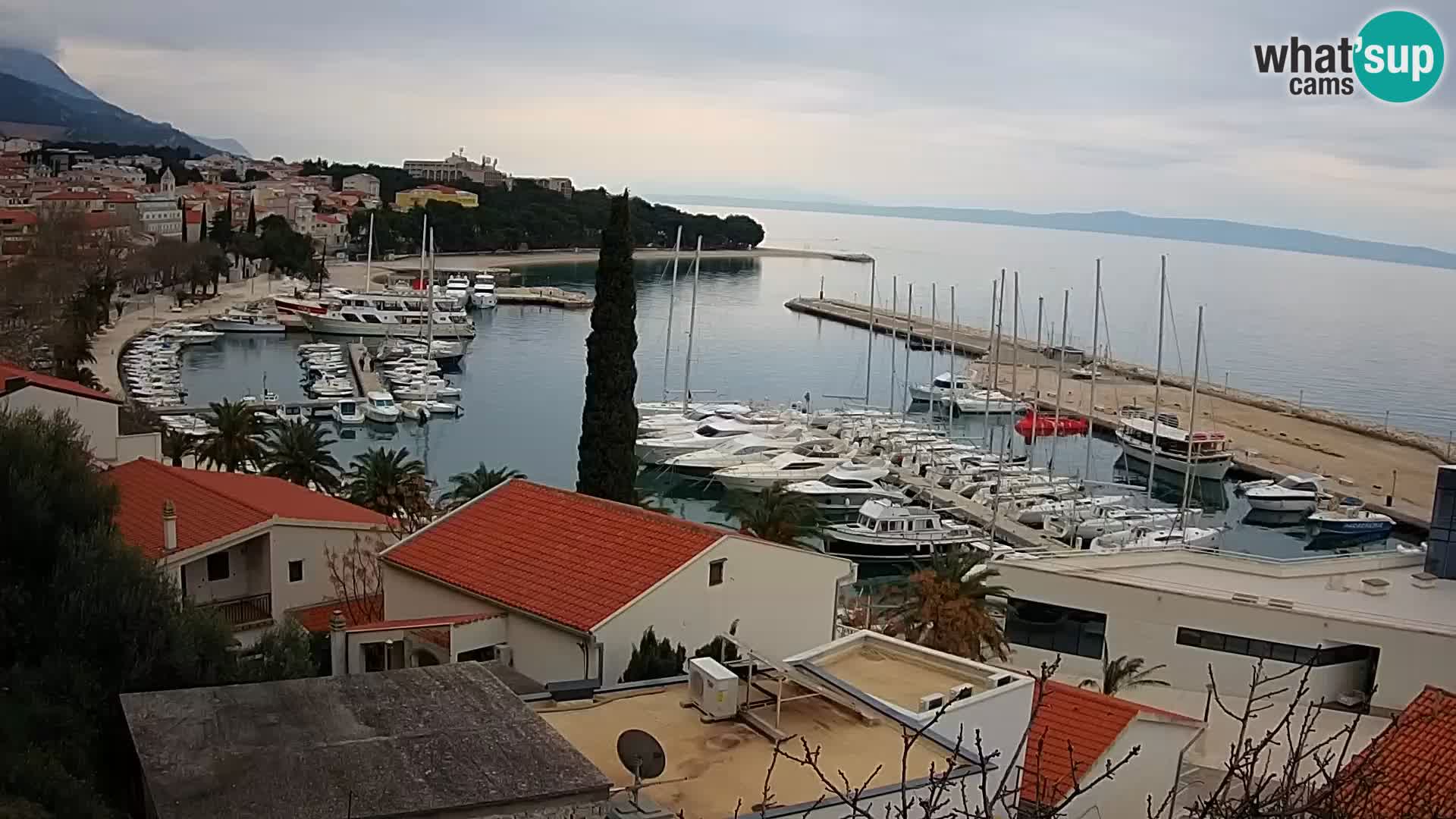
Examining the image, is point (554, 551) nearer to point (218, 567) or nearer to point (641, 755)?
point (218, 567)

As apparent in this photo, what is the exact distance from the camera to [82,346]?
3588cm

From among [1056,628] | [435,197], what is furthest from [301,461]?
[435,197]

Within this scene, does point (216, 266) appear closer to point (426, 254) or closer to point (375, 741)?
point (426, 254)

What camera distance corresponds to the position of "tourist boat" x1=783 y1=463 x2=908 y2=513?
2955 cm

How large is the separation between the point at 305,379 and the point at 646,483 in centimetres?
1977

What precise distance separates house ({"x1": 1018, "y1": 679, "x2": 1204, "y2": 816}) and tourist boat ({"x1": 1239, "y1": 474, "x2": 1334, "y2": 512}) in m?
25.9

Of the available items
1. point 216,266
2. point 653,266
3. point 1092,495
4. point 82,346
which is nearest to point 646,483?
point 1092,495

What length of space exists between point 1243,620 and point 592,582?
25.0 feet

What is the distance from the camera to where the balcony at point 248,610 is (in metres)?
12.5

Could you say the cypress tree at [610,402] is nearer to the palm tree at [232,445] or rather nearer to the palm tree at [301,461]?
the palm tree at [301,461]

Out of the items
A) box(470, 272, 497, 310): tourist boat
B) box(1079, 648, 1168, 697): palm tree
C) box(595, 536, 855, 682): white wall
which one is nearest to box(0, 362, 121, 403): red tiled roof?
box(595, 536, 855, 682): white wall

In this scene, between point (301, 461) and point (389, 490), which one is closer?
point (389, 490)

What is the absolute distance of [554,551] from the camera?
11055 mm

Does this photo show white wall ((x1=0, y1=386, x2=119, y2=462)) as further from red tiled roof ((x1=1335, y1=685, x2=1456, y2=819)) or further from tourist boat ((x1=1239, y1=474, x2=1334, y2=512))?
tourist boat ((x1=1239, y1=474, x2=1334, y2=512))
